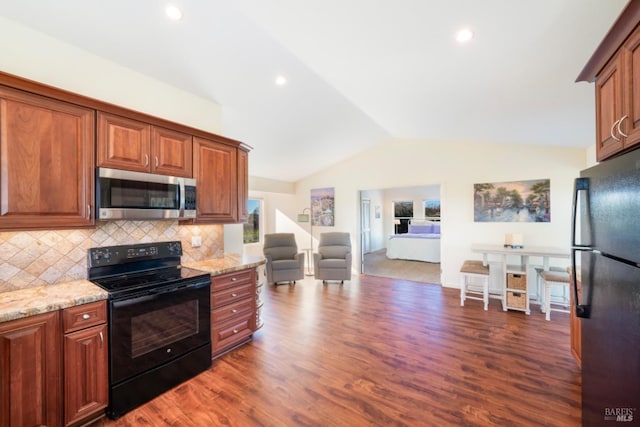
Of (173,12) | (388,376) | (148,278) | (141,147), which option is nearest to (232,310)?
(148,278)

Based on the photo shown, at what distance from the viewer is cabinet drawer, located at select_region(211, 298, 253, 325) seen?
2.53 m

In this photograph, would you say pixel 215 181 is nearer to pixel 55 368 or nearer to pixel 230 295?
pixel 230 295

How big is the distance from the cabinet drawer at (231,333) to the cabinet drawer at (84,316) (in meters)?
0.94

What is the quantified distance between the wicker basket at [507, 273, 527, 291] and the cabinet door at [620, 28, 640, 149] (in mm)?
3221

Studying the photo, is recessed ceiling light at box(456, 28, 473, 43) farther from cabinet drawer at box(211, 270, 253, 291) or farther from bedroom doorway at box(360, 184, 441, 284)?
bedroom doorway at box(360, 184, 441, 284)

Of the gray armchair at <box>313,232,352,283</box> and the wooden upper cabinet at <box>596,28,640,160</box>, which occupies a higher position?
the wooden upper cabinet at <box>596,28,640,160</box>

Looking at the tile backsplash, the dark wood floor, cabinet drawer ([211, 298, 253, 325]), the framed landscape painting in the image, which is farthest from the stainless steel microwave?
the framed landscape painting

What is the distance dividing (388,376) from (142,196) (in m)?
2.62

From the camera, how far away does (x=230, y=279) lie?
2.65 meters

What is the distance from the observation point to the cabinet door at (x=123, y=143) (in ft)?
6.72

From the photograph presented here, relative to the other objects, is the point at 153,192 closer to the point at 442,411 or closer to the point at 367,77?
the point at 367,77

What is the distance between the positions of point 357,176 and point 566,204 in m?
3.65

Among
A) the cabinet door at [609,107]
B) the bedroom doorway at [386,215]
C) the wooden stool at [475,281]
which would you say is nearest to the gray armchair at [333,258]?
the bedroom doorway at [386,215]

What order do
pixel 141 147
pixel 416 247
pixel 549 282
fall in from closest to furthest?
pixel 141 147, pixel 549 282, pixel 416 247
